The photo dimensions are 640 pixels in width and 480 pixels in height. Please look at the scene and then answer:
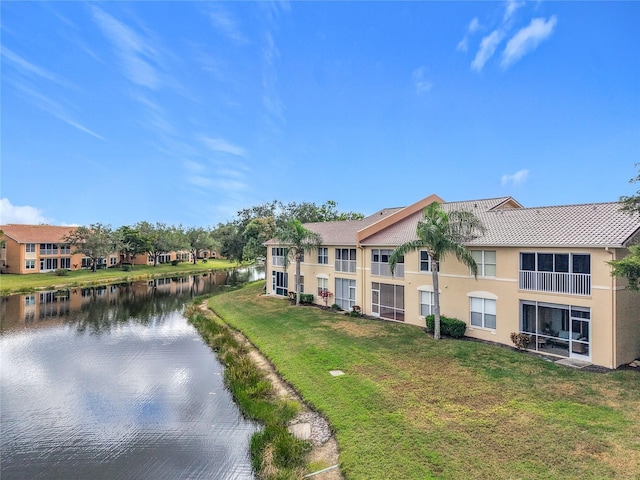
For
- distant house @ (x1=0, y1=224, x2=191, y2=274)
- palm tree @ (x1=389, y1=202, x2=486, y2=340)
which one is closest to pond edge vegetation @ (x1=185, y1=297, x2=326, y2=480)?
palm tree @ (x1=389, y1=202, x2=486, y2=340)

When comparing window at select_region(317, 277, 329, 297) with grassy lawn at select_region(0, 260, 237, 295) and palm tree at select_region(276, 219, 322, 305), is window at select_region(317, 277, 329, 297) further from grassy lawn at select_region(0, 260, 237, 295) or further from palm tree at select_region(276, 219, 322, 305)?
grassy lawn at select_region(0, 260, 237, 295)

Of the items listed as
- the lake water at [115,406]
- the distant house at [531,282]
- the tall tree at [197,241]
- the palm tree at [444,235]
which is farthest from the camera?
the tall tree at [197,241]

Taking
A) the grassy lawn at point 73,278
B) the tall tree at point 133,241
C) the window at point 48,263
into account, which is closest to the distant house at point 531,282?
the grassy lawn at point 73,278

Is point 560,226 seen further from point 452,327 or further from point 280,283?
point 280,283

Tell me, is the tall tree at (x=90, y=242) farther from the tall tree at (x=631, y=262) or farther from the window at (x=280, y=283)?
the tall tree at (x=631, y=262)

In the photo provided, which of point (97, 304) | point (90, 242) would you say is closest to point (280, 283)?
point (97, 304)
